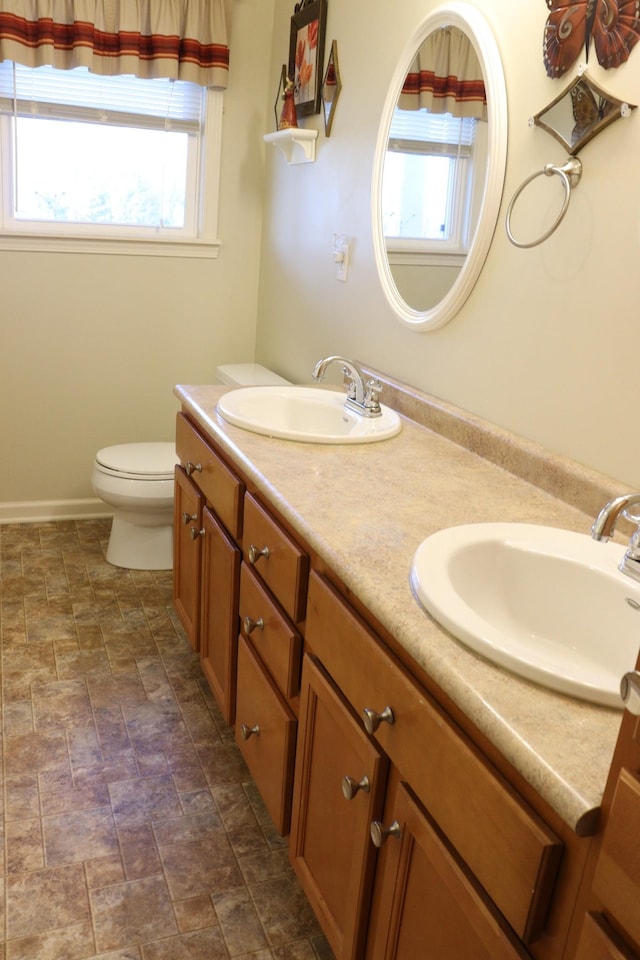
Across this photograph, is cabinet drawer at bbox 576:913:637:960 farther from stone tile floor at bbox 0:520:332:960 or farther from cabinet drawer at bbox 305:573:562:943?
stone tile floor at bbox 0:520:332:960

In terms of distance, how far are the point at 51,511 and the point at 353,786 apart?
2624 millimetres

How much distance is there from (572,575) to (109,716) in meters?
1.48

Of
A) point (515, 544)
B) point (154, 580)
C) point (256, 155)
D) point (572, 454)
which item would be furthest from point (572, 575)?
point (256, 155)

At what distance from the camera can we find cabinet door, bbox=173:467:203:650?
2268 millimetres

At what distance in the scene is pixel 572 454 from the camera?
164cm

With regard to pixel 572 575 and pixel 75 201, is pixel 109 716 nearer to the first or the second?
pixel 572 575

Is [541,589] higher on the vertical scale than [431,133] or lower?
lower

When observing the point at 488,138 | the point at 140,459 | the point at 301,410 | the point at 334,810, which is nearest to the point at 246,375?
the point at 140,459

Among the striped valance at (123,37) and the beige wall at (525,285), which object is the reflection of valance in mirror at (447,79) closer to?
the beige wall at (525,285)

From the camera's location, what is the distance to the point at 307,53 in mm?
2848

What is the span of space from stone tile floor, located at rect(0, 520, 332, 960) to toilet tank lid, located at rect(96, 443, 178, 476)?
462 mm

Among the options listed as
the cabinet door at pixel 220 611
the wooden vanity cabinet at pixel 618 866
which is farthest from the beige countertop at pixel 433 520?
the cabinet door at pixel 220 611

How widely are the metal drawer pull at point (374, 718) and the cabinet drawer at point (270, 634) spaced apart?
13.4 inches

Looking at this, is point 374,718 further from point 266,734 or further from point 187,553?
point 187,553
